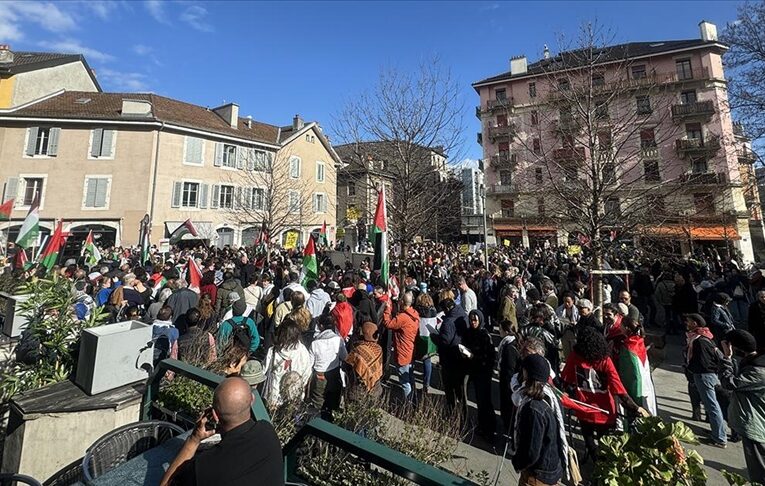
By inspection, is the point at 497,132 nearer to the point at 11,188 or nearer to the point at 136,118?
the point at 136,118

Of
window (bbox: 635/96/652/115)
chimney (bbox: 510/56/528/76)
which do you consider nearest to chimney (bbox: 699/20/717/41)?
chimney (bbox: 510/56/528/76)

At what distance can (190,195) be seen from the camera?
86.7 feet

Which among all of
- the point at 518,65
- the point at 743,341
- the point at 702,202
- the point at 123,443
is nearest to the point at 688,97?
the point at 518,65

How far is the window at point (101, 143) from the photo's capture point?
2412cm

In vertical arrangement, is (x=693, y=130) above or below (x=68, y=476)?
above

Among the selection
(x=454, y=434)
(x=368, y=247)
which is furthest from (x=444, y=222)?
(x=368, y=247)

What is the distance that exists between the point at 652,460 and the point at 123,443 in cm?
363

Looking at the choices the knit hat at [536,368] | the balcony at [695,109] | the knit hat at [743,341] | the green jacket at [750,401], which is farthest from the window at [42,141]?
the balcony at [695,109]

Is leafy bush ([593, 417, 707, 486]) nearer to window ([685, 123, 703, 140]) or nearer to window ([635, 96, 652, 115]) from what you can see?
window ([635, 96, 652, 115])

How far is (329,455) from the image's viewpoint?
8.95 ft

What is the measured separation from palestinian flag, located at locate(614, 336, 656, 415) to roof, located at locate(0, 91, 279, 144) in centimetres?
2945

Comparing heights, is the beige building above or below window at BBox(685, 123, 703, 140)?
below

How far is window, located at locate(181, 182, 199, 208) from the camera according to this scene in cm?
2612

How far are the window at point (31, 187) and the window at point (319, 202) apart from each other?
778 inches
